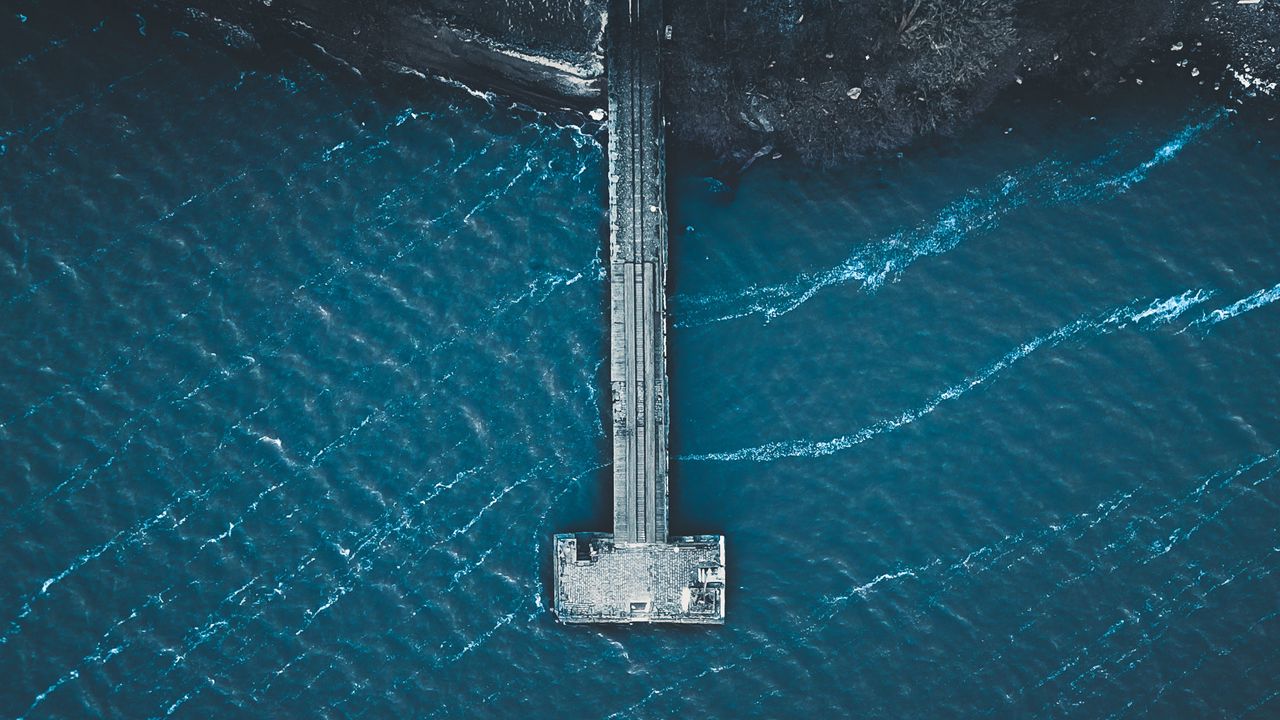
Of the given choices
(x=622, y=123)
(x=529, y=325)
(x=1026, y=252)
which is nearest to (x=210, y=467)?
(x=529, y=325)

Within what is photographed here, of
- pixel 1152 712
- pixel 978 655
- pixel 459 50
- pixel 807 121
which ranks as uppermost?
pixel 459 50

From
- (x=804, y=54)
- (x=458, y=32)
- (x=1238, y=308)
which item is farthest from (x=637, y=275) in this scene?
(x=1238, y=308)

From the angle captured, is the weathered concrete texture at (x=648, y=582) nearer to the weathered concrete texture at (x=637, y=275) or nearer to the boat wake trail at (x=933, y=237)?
the weathered concrete texture at (x=637, y=275)

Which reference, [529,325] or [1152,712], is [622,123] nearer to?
[529,325]

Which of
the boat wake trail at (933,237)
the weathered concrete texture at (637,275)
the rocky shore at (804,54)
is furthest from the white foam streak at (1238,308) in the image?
the weathered concrete texture at (637,275)

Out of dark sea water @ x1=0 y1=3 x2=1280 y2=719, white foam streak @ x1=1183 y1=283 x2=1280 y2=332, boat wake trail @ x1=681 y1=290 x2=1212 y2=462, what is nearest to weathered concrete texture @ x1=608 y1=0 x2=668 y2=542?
dark sea water @ x1=0 y1=3 x2=1280 y2=719

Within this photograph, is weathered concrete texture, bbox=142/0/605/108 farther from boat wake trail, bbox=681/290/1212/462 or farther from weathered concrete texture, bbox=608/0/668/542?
boat wake trail, bbox=681/290/1212/462
